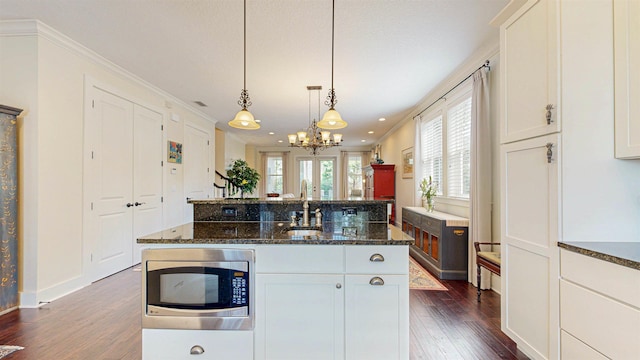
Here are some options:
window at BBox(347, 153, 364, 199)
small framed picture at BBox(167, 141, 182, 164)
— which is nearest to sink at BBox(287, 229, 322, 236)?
small framed picture at BBox(167, 141, 182, 164)

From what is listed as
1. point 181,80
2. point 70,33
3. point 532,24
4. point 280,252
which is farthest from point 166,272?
point 181,80

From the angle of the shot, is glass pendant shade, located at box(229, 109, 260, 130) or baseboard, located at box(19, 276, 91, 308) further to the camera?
baseboard, located at box(19, 276, 91, 308)

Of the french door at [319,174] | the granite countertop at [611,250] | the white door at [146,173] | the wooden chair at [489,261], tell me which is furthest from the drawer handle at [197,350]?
the french door at [319,174]

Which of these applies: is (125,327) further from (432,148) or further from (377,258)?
(432,148)

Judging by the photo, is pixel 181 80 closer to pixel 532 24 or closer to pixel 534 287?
pixel 532 24

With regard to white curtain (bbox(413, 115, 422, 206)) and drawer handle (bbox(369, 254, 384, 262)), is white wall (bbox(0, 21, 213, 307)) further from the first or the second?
white curtain (bbox(413, 115, 422, 206))

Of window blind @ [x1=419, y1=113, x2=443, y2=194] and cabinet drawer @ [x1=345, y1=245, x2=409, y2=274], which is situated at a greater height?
window blind @ [x1=419, y1=113, x2=443, y2=194]

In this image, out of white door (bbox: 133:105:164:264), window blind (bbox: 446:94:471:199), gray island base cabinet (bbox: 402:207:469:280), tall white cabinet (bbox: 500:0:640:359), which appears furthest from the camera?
white door (bbox: 133:105:164:264)

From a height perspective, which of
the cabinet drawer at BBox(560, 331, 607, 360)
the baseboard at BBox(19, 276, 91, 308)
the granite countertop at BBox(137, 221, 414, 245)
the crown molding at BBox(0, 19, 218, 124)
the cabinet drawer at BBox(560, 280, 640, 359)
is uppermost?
the crown molding at BBox(0, 19, 218, 124)

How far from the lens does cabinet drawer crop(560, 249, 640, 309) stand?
1188mm

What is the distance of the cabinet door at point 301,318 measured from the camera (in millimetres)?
1631

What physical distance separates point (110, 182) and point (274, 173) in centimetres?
712

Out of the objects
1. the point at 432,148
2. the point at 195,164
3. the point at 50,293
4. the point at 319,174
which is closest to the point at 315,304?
the point at 50,293

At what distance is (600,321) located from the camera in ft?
4.34
